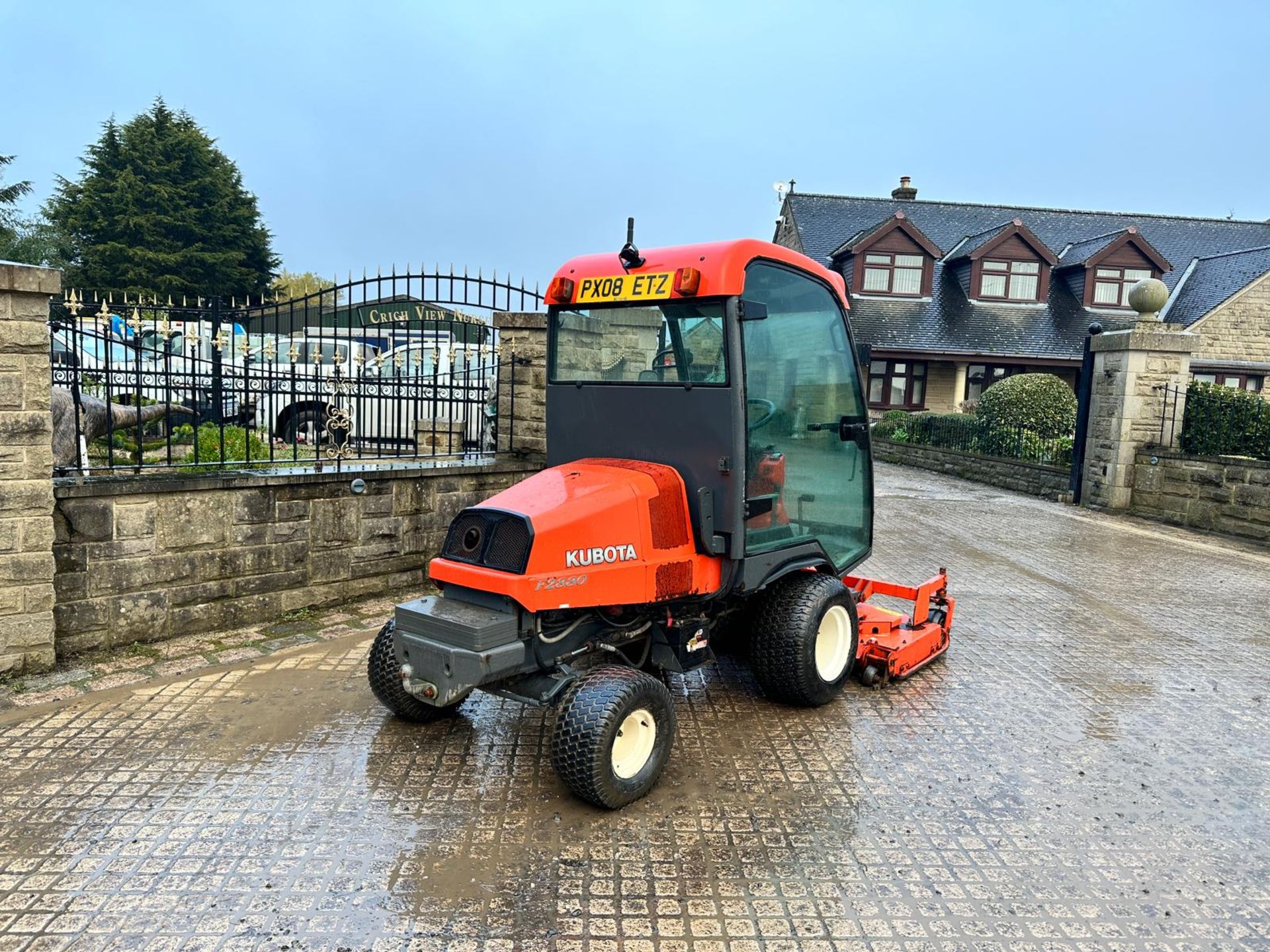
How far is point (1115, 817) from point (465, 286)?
18.2ft

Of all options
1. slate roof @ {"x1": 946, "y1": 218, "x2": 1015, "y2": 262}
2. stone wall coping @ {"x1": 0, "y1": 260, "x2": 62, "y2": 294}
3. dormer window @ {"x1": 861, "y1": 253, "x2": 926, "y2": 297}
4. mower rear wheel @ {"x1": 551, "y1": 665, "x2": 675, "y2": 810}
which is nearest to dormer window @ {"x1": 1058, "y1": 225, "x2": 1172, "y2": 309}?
slate roof @ {"x1": 946, "y1": 218, "x2": 1015, "y2": 262}

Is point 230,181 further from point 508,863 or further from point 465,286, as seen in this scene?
point 508,863

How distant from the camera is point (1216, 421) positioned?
450 inches

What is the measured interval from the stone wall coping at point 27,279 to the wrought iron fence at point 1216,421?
12.5 m

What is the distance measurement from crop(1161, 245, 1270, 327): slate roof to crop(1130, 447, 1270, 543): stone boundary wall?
600 inches

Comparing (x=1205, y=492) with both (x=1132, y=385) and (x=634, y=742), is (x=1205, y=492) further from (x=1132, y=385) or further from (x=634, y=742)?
(x=634, y=742)

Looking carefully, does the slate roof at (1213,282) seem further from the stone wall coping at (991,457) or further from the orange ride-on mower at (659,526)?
the orange ride-on mower at (659,526)

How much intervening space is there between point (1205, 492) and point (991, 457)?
5395 mm

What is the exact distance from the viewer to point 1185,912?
2.97 meters

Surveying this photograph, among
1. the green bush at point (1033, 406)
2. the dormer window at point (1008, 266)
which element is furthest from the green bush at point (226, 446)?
the dormer window at point (1008, 266)

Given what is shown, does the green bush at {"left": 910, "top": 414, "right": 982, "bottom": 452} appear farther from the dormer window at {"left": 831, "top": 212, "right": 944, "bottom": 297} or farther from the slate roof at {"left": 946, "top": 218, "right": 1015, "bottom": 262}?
the slate roof at {"left": 946, "top": 218, "right": 1015, "bottom": 262}

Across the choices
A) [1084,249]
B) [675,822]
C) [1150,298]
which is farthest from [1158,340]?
[1084,249]

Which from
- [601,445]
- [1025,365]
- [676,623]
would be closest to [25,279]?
[601,445]

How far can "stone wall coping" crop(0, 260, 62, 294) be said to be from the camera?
176 inches
